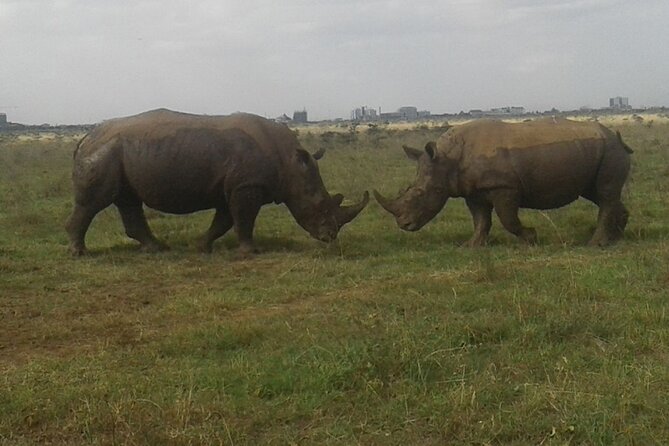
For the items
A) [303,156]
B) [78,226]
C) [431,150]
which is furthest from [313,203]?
[78,226]

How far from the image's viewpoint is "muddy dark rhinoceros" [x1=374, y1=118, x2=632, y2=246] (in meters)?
9.95

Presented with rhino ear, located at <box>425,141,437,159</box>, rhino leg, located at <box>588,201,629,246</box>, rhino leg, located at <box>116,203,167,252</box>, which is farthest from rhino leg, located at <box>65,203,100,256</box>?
rhino leg, located at <box>588,201,629,246</box>

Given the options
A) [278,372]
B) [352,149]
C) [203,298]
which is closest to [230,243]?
[203,298]

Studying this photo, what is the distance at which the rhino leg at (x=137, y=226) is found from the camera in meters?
10.8

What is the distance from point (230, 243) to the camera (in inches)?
435

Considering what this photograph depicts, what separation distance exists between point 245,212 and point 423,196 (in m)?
2.39

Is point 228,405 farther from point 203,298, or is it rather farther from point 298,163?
point 298,163

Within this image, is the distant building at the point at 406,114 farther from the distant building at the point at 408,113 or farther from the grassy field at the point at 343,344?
the grassy field at the point at 343,344

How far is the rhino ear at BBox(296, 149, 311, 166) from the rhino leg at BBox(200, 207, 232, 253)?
123 centimetres

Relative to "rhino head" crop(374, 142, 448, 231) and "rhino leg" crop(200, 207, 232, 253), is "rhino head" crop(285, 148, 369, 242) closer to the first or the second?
"rhino head" crop(374, 142, 448, 231)

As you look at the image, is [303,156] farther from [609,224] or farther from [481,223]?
[609,224]

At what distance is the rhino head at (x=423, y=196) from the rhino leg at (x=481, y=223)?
464mm

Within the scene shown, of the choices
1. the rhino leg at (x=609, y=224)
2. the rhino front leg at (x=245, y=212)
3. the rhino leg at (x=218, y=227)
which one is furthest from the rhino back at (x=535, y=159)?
the rhino leg at (x=218, y=227)

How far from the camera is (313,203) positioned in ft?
34.0
